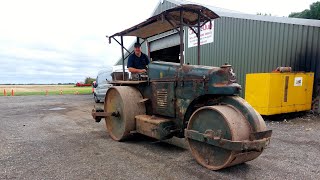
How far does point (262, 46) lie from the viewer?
10.7 metres

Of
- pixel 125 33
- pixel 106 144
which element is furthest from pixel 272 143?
pixel 125 33

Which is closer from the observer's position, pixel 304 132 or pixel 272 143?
pixel 272 143

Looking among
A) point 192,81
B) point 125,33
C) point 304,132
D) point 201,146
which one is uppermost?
point 125,33

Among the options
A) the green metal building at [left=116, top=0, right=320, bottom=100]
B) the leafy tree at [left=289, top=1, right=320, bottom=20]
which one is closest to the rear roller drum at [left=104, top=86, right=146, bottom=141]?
the green metal building at [left=116, top=0, right=320, bottom=100]

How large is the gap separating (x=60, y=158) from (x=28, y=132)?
2883 mm

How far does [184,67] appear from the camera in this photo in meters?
4.46

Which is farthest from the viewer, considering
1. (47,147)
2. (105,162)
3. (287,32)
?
(287,32)

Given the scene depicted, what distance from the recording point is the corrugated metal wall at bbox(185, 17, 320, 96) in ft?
31.2

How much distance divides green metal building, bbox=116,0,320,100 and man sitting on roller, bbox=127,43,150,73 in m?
1.45

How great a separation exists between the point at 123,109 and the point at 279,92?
551 cm

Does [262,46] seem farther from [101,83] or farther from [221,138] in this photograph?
[101,83]

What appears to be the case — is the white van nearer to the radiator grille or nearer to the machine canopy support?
the machine canopy support

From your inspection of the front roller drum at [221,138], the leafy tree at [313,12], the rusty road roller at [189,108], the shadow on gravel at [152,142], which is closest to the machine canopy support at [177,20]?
the rusty road roller at [189,108]

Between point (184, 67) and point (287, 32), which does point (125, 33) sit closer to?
point (184, 67)
